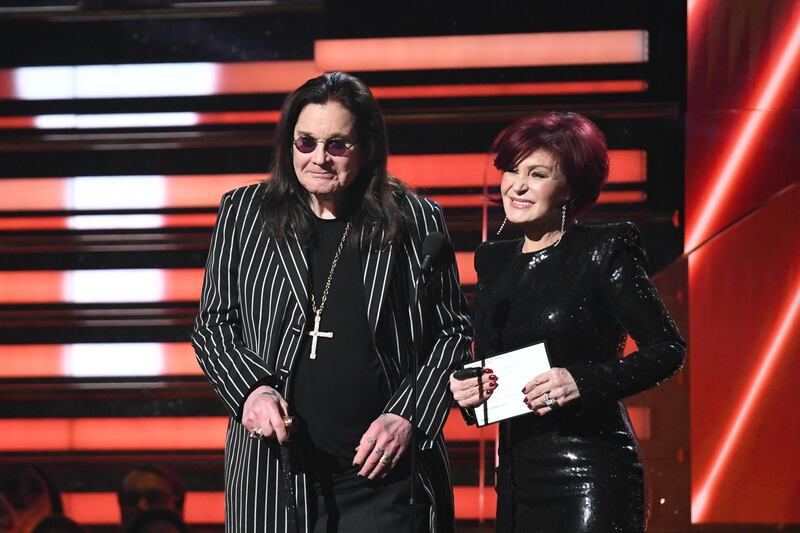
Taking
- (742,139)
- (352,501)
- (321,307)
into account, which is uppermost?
(742,139)

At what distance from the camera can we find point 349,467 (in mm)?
1771

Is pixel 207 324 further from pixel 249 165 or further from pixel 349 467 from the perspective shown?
pixel 249 165

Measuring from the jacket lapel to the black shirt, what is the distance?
0.09 feet

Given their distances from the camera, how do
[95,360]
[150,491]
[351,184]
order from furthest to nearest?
[95,360] < [150,491] < [351,184]

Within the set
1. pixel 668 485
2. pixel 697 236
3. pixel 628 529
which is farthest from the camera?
pixel 697 236

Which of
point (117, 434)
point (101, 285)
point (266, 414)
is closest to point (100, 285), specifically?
point (101, 285)

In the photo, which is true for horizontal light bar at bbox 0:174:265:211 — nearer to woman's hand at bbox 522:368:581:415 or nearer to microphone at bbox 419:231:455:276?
microphone at bbox 419:231:455:276

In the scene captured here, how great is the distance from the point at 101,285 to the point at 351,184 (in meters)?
1.88

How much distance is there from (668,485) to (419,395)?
1452 mm

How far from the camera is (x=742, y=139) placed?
3.11 meters

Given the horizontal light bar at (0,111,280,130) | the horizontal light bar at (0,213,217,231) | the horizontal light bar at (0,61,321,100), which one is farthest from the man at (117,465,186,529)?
the horizontal light bar at (0,61,321,100)

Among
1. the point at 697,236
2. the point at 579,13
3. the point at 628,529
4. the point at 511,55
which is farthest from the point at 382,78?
the point at 628,529

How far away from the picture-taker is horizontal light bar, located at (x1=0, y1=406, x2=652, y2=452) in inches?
136

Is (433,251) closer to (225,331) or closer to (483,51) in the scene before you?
(225,331)
